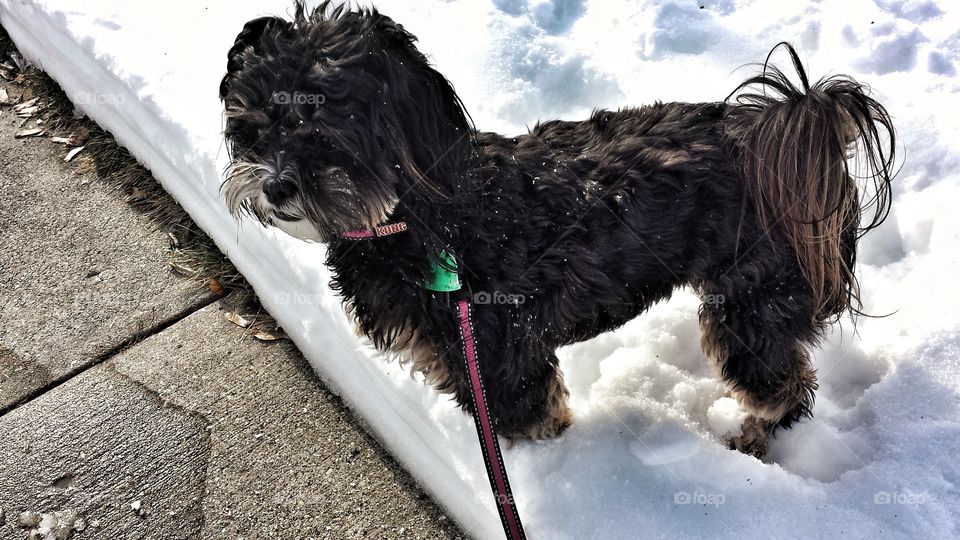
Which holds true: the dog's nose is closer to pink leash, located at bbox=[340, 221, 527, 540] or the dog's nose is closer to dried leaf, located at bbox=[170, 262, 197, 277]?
pink leash, located at bbox=[340, 221, 527, 540]

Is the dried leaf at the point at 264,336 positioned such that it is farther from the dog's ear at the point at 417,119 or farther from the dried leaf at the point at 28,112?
the dried leaf at the point at 28,112

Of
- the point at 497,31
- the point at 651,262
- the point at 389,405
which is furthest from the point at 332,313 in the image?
the point at 497,31

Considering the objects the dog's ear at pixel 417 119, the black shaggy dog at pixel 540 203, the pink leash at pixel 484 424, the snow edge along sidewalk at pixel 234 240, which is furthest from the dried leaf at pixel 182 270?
the dog's ear at pixel 417 119

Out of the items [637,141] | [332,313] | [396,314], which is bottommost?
[332,313]

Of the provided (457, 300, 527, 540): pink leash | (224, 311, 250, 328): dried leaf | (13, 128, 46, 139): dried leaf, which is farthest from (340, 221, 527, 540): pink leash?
(13, 128, 46, 139): dried leaf

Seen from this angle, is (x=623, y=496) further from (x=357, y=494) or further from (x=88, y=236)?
(x=88, y=236)

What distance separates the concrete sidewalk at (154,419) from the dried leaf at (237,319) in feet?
0.15

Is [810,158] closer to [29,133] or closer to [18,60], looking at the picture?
[29,133]

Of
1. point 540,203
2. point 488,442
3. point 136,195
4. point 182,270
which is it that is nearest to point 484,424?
point 488,442

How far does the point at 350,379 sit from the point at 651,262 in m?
1.45

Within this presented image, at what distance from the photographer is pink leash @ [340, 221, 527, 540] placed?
220cm

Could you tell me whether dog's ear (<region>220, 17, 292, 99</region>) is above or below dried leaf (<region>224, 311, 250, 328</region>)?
above

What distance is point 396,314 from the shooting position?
2.46 m

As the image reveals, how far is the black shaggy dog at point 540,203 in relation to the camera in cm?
204
